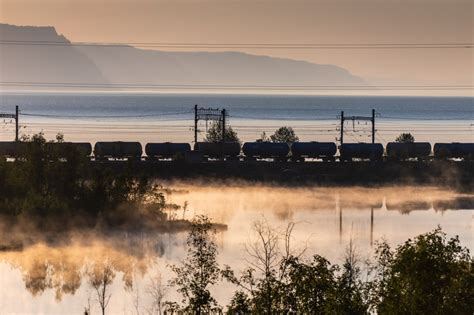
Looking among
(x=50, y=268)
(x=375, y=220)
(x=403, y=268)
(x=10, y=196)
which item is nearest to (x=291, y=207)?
(x=375, y=220)

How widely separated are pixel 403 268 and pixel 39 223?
169 feet

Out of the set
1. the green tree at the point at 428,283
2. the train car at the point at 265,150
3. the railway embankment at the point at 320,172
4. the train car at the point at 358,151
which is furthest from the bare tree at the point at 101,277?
the train car at the point at 358,151

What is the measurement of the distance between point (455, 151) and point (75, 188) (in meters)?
60.9

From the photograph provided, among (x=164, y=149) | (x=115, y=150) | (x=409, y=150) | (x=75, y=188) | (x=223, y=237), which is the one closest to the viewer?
(x=223, y=237)

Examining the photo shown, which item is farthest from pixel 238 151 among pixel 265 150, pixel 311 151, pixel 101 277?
pixel 101 277

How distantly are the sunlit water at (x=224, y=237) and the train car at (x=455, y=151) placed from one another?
16.7 metres

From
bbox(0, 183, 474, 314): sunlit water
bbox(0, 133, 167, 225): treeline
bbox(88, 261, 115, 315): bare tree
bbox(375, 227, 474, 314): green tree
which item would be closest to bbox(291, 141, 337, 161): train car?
bbox(0, 183, 474, 314): sunlit water

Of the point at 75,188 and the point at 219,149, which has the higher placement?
the point at 219,149

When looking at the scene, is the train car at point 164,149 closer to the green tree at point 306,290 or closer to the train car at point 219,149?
the train car at point 219,149

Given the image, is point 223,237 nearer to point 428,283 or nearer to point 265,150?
point 265,150

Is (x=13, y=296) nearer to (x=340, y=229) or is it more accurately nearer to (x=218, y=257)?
(x=218, y=257)

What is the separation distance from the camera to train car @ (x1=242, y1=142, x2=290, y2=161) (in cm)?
12988

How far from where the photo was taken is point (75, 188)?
304ft

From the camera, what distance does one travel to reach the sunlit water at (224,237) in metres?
63.1
